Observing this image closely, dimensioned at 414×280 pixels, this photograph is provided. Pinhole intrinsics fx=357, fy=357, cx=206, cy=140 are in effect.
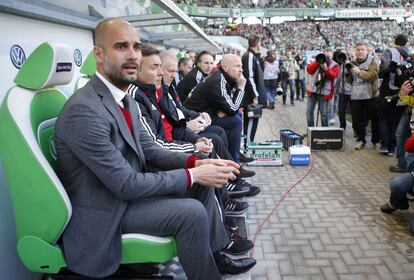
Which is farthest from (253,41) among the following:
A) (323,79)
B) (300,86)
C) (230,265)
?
(300,86)

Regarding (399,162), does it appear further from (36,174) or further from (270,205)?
(36,174)

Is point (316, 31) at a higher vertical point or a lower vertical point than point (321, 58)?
higher

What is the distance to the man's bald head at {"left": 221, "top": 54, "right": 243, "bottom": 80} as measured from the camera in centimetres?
401

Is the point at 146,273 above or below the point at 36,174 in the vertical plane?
below

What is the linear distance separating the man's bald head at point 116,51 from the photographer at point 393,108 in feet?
12.9

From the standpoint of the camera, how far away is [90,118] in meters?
1.57

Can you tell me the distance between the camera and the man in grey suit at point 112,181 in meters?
1.58

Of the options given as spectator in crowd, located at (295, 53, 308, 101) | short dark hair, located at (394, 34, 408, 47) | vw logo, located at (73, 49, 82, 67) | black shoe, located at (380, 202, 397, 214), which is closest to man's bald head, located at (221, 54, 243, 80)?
vw logo, located at (73, 49, 82, 67)

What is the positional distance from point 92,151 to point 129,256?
1.76ft

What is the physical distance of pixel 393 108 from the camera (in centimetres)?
509

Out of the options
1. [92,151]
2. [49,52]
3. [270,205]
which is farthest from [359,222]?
[49,52]

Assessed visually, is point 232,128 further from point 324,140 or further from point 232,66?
point 324,140

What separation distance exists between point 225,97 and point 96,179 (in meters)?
2.45

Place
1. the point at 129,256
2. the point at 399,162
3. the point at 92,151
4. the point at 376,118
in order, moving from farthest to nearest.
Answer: the point at 376,118, the point at 399,162, the point at 129,256, the point at 92,151
